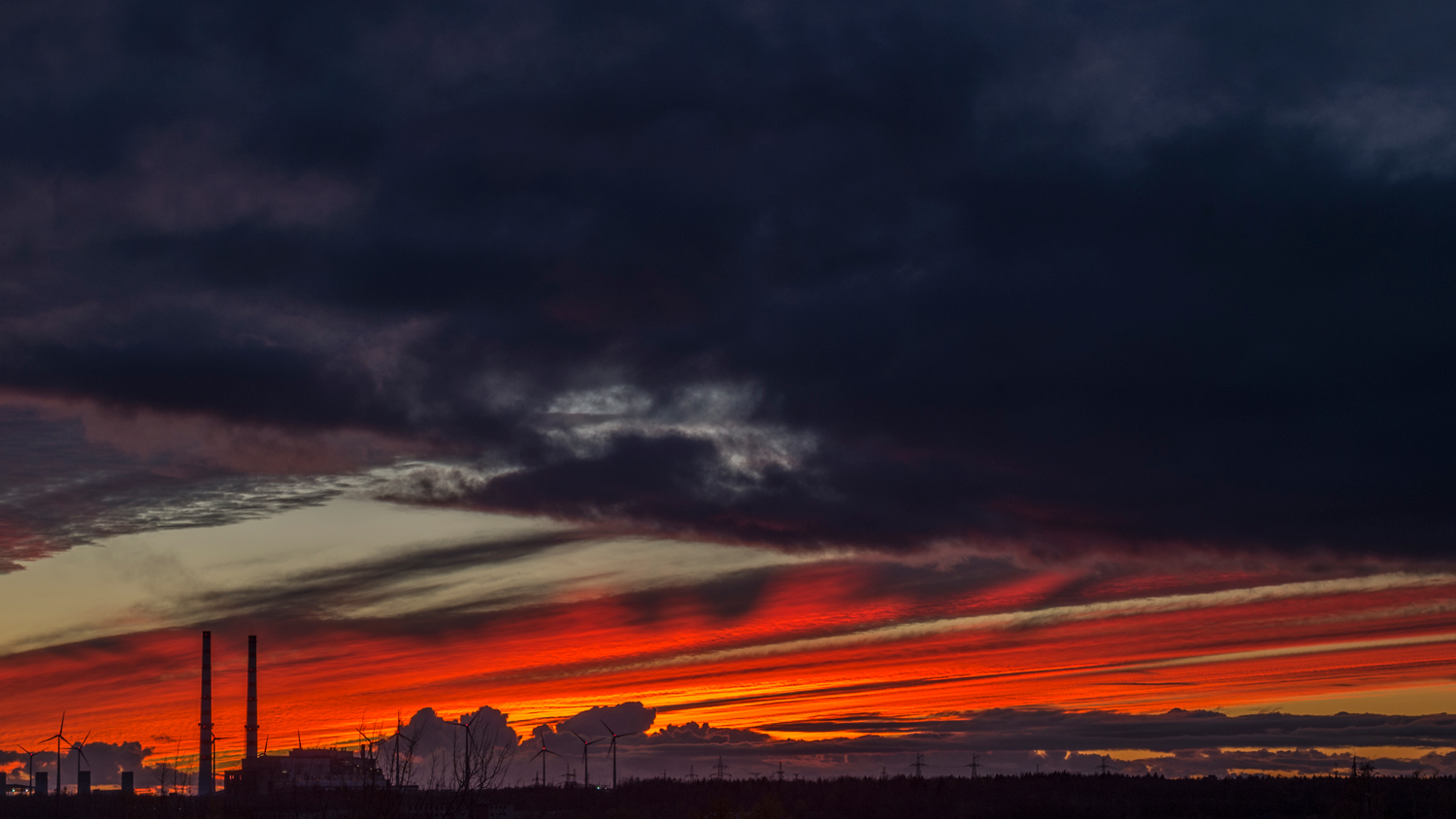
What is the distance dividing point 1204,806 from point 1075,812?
78.4 ft

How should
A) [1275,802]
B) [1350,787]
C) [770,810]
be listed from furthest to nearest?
[1275,802] → [770,810] → [1350,787]

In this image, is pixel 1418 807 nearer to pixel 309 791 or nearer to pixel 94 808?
pixel 309 791

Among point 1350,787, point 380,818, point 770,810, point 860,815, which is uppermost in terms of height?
point 380,818

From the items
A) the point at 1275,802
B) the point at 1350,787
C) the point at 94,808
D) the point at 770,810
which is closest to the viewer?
the point at 1350,787

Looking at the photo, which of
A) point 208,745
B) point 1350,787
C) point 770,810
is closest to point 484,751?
point 1350,787

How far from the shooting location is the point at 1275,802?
19075 cm

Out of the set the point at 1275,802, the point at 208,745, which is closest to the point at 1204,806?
the point at 1275,802

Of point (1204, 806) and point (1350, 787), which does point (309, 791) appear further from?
point (1350, 787)

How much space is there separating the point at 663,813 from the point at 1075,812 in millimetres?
63953

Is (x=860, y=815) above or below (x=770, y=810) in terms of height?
below

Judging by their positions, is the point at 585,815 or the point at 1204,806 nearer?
the point at 585,815

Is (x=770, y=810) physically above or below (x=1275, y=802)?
above

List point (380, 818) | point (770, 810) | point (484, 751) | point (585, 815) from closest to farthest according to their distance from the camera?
point (380, 818), point (484, 751), point (770, 810), point (585, 815)

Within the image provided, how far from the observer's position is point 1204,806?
18750 centimetres
